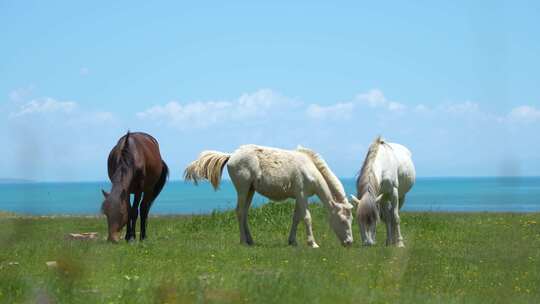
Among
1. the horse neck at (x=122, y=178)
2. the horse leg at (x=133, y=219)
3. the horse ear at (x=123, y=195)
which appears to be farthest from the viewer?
the horse leg at (x=133, y=219)

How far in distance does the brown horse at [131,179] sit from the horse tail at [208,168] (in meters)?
0.84

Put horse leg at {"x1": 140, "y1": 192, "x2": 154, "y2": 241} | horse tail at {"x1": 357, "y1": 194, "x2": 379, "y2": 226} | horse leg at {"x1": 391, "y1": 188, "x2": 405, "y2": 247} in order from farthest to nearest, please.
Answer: horse leg at {"x1": 140, "y1": 192, "x2": 154, "y2": 241}
horse leg at {"x1": 391, "y1": 188, "x2": 405, "y2": 247}
horse tail at {"x1": 357, "y1": 194, "x2": 379, "y2": 226}

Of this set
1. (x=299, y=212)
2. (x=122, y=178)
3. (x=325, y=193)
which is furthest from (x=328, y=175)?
(x=122, y=178)

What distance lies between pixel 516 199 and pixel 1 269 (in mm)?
7178

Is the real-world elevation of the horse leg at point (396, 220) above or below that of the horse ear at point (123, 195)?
below

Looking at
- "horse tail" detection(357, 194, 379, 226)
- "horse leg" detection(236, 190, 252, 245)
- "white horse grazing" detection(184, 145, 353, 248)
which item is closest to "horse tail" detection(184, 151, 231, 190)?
"white horse grazing" detection(184, 145, 353, 248)

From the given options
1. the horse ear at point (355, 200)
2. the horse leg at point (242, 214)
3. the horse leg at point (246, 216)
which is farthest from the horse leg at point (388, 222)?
the horse leg at point (242, 214)

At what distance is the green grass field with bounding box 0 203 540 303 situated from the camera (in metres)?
6.17

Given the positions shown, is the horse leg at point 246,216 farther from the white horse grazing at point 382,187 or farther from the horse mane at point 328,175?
the white horse grazing at point 382,187

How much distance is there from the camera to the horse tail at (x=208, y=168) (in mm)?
17078

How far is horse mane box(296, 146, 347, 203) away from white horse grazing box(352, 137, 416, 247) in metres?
0.44

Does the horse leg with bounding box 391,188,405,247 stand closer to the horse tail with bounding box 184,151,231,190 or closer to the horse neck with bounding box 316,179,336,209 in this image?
the horse neck with bounding box 316,179,336,209

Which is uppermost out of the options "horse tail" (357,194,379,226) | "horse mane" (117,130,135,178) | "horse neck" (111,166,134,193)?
"horse mane" (117,130,135,178)

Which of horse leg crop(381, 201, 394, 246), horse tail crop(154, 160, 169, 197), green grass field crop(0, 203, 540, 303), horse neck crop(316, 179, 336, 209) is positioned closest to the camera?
green grass field crop(0, 203, 540, 303)
